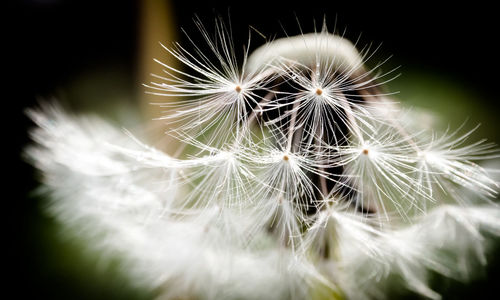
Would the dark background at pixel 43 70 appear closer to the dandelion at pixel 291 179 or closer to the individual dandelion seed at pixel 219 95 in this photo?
the dandelion at pixel 291 179

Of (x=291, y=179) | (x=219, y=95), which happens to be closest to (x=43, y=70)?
(x=219, y=95)

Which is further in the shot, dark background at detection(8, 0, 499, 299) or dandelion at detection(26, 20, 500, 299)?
dark background at detection(8, 0, 499, 299)

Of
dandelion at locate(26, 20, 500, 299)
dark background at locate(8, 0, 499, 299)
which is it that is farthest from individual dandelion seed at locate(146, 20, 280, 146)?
dark background at locate(8, 0, 499, 299)

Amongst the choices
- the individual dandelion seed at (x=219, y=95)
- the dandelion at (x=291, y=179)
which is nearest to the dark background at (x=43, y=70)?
the dandelion at (x=291, y=179)

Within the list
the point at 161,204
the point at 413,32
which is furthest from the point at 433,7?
the point at 161,204

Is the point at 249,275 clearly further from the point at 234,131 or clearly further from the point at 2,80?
the point at 2,80

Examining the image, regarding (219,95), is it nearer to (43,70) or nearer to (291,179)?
(291,179)

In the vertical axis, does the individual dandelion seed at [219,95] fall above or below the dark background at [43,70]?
below

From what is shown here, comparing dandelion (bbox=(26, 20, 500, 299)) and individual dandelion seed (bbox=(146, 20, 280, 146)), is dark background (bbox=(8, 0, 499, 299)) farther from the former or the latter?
individual dandelion seed (bbox=(146, 20, 280, 146))
